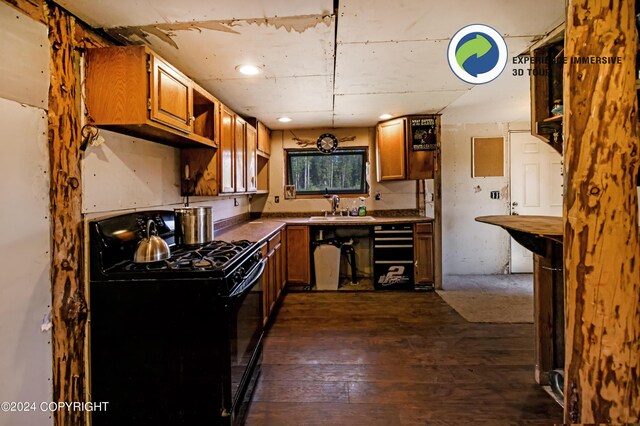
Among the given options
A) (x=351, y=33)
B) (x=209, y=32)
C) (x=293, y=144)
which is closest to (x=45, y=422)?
(x=209, y=32)

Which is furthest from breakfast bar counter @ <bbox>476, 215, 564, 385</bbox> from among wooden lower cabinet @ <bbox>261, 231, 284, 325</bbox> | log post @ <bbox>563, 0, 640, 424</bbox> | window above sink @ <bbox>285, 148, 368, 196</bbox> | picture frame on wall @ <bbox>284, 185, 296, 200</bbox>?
picture frame on wall @ <bbox>284, 185, 296, 200</bbox>

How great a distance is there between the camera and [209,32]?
1827mm

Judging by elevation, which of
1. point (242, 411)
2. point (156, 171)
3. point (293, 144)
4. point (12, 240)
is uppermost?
point (293, 144)

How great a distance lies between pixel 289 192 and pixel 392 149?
5.32 feet

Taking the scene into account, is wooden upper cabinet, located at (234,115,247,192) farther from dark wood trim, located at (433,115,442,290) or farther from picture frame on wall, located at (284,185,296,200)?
dark wood trim, located at (433,115,442,290)

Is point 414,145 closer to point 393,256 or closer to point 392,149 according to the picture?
point 392,149

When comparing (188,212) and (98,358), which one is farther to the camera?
(188,212)

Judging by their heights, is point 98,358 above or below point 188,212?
below

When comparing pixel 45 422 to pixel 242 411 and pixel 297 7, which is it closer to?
pixel 242 411

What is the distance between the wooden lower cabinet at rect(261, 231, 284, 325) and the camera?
2.88 meters

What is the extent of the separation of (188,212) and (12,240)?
0.98m

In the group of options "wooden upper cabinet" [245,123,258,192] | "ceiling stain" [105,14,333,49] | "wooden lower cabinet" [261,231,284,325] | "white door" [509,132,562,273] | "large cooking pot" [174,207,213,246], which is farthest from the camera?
"white door" [509,132,562,273]

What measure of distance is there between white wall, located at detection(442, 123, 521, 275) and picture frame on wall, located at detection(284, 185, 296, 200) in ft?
7.39

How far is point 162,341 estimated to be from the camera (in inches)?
61.4
